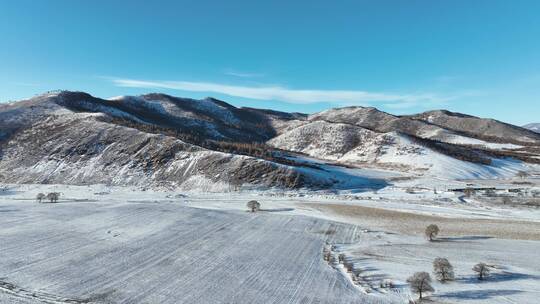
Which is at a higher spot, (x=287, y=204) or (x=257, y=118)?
(x=257, y=118)

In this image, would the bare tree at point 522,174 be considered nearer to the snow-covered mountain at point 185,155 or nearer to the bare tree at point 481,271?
the snow-covered mountain at point 185,155

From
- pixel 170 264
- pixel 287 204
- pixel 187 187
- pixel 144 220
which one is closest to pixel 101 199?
pixel 187 187

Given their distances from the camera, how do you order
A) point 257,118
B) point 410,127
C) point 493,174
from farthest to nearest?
1. point 257,118
2. point 410,127
3. point 493,174

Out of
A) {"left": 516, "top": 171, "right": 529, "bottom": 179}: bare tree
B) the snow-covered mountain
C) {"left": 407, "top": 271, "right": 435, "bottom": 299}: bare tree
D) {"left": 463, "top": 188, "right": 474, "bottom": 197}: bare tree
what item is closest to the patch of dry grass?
{"left": 407, "top": 271, "right": 435, "bottom": 299}: bare tree

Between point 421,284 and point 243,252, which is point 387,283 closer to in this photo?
point 421,284

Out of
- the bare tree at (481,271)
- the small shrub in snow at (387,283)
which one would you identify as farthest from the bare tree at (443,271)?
the small shrub in snow at (387,283)

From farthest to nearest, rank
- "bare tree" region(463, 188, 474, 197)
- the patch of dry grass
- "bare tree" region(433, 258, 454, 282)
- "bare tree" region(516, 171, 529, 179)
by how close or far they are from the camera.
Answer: "bare tree" region(516, 171, 529, 179) < "bare tree" region(463, 188, 474, 197) < the patch of dry grass < "bare tree" region(433, 258, 454, 282)

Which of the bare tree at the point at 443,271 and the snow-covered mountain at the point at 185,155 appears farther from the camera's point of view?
the snow-covered mountain at the point at 185,155

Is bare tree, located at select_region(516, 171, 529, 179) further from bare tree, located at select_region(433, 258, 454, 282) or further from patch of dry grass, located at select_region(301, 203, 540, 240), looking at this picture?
bare tree, located at select_region(433, 258, 454, 282)

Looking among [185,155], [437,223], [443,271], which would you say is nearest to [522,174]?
[437,223]

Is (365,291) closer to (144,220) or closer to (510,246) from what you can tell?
(510,246)

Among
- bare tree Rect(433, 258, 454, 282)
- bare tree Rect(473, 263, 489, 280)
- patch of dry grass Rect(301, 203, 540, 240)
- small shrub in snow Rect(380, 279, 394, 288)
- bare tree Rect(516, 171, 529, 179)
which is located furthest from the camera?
bare tree Rect(516, 171, 529, 179)
